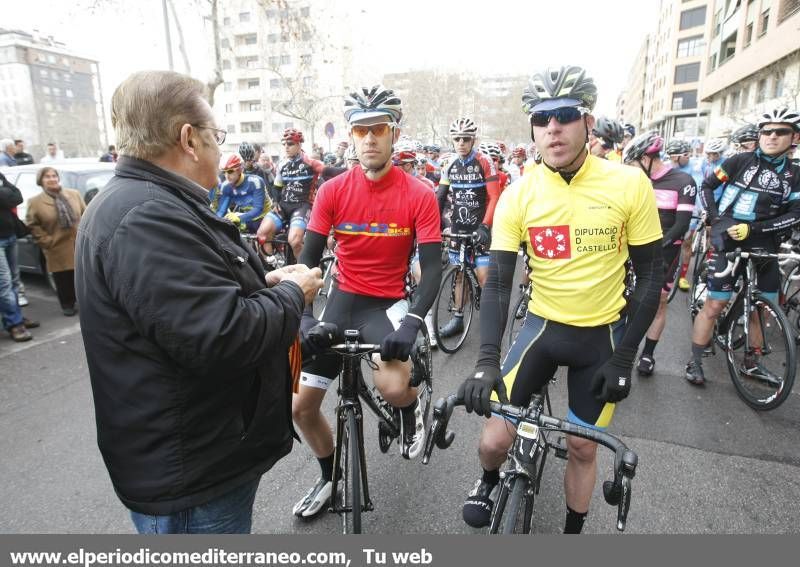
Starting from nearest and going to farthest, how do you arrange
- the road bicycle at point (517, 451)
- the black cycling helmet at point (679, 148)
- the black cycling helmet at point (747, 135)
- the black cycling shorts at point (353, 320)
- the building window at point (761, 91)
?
1. the road bicycle at point (517, 451)
2. the black cycling shorts at point (353, 320)
3. the black cycling helmet at point (747, 135)
4. the black cycling helmet at point (679, 148)
5. the building window at point (761, 91)

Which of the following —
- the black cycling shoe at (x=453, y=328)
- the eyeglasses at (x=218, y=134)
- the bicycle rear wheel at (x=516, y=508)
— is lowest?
the black cycling shoe at (x=453, y=328)

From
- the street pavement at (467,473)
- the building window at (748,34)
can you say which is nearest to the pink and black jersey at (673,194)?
the street pavement at (467,473)

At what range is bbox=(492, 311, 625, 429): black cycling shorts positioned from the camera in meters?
2.28

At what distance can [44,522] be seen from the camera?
2.86 meters

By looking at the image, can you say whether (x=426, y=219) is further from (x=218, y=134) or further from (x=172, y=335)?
(x=172, y=335)

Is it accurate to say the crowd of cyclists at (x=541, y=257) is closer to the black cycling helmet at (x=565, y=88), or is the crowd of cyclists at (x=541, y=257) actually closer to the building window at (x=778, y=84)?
the black cycling helmet at (x=565, y=88)

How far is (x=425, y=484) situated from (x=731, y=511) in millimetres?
1847

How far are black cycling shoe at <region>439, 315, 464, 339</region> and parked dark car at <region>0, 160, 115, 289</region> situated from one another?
19.9 feet

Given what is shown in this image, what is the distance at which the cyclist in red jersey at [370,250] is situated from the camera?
2.79 metres

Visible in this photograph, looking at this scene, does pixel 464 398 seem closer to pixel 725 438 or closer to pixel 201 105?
pixel 201 105

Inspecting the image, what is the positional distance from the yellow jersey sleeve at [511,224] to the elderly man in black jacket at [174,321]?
1144 mm

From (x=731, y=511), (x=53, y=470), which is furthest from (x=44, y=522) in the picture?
(x=731, y=511)

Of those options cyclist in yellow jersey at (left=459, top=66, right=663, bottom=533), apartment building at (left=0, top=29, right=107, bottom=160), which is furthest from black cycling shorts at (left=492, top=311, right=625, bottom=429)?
apartment building at (left=0, top=29, right=107, bottom=160)

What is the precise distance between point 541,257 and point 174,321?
173 cm
